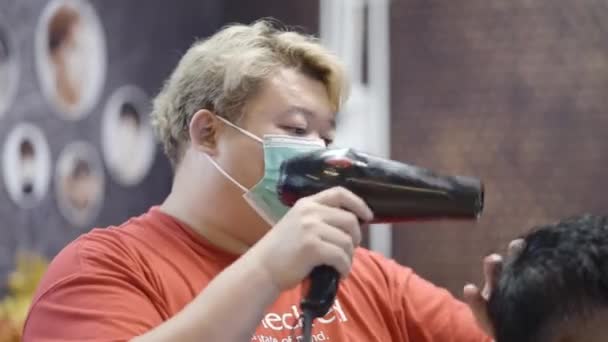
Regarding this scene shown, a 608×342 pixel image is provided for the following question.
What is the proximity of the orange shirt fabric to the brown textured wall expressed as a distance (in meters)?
1.05

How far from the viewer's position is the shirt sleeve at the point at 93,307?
141cm

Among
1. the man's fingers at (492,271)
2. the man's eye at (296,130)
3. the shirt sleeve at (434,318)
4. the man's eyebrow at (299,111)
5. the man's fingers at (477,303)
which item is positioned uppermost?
the man's eyebrow at (299,111)

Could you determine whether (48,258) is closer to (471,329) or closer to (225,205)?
(225,205)

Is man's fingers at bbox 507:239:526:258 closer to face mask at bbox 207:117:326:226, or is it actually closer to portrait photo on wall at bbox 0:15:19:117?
face mask at bbox 207:117:326:226

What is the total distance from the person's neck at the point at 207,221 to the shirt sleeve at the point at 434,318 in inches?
13.0

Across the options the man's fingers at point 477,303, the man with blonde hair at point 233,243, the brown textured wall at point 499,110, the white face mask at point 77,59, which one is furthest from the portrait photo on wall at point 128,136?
the man's fingers at point 477,303

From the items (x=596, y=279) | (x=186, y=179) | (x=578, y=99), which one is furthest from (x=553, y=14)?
(x=596, y=279)

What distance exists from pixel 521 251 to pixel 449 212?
0.11m

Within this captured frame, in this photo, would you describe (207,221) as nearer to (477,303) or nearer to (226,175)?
(226,175)

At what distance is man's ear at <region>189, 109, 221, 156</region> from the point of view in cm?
172

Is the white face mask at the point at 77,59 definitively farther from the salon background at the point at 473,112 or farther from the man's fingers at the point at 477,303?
the man's fingers at the point at 477,303

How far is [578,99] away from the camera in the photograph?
2795 millimetres

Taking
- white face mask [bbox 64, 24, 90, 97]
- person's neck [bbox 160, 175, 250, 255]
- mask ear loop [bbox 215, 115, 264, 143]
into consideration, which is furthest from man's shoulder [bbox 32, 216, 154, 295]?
white face mask [bbox 64, 24, 90, 97]

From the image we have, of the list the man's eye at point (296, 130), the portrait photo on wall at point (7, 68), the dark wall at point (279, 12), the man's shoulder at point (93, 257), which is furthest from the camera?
the dark wall at point (279, 12)
